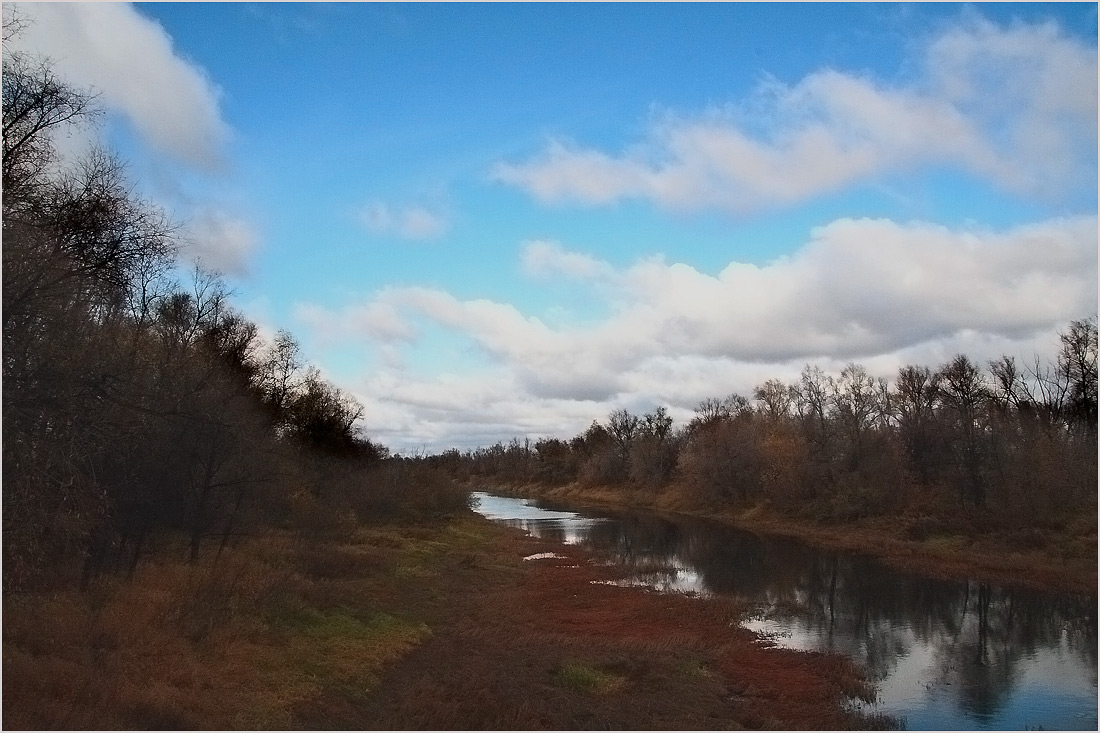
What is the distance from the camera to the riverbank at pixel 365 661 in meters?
11.6

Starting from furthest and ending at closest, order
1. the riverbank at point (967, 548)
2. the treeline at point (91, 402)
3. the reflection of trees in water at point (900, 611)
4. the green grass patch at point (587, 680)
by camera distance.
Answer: the riverbank at point (967, 548)
the reflection of trees in water at point (900, 611)
the green grass patch at point (587, 680)
the treeline at point (91, 402)

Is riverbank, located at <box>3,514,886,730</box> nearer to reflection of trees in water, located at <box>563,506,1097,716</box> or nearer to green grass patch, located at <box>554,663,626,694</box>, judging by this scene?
green grass patch, located at <box>554,663,626,694</box>

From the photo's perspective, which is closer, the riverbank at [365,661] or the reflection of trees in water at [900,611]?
the riverbank at [365,661]

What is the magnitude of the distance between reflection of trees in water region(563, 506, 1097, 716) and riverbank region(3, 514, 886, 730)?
2.74m

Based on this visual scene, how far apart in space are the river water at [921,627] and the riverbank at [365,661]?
5.50 ft

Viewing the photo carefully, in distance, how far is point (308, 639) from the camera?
16.6 m

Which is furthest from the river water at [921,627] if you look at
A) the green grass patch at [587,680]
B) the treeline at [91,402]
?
the treeline at [91,402]

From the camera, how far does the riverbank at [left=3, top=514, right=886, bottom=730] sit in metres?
11.6

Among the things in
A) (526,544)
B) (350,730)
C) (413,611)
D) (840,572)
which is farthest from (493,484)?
(350,730)

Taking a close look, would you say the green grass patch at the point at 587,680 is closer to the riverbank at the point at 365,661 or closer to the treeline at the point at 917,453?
the riverbank at the point at 365,661

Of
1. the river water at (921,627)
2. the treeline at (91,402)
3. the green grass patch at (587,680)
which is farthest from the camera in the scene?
the river water at (921,627)

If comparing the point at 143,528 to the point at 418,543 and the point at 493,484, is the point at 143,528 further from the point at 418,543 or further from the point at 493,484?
the point at 493,484

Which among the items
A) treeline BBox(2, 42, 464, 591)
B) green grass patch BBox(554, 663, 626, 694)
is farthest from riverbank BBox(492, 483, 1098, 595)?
treeline BBox(2, 42, 464, 591)

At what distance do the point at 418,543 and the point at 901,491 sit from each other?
3369 centimetres
